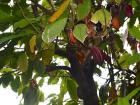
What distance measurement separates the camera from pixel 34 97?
4.85ft

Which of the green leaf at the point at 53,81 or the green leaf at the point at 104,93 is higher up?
the green leaf at the point at 53,81

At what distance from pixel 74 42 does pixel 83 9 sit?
0.20 meters

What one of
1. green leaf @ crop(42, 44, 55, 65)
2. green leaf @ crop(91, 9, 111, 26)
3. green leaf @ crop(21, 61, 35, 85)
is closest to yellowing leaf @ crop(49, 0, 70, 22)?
green leaf @ crop(91, 9, 111, 26)

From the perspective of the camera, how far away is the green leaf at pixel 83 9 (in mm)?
747

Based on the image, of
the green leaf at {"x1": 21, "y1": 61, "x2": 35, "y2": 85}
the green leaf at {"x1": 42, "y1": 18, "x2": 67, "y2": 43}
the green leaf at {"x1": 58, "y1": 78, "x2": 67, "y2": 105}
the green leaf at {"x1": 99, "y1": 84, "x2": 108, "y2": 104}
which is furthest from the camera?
the green leaf at {"x1": 58, "y1": 78, "x2": 67, "y2": 105}

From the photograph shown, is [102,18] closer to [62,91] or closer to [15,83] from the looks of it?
[15,83]

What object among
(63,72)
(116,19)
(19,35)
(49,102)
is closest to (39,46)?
(19,35)

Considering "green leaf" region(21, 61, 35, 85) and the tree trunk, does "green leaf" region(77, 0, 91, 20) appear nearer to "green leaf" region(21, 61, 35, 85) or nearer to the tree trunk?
"green leaf" region(21, 61, 35, 85)

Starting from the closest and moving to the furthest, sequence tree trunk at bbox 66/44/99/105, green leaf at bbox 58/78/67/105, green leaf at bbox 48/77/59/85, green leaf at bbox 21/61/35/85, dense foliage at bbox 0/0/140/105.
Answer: dense foliage at bbox 0/0/140/105 < green leaf at bbox 21/61/35/85 < tree trunk at bbox 66/44/99/105 < green leaf at bbox 58/78/67/105 < green leaf at bbox 48/77/59/85

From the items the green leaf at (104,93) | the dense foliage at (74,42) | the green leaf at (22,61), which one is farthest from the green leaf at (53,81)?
the green leaf at (22,61)

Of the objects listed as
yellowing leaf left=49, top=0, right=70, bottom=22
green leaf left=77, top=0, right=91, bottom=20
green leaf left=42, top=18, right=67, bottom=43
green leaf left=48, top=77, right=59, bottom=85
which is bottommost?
green leaf left=42, top=18, right=67, bottom=43

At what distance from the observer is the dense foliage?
782mm

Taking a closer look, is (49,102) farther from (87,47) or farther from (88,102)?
(87,47)

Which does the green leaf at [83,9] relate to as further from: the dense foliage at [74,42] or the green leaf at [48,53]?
the green leaf at [48,53]
